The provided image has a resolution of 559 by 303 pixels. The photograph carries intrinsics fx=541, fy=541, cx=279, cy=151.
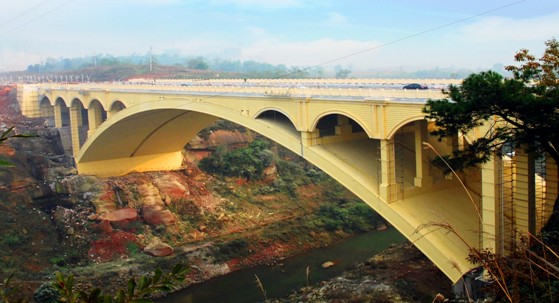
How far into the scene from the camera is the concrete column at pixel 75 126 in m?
33.2

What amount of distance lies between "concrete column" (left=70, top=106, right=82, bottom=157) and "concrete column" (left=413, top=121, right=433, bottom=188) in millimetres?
23867

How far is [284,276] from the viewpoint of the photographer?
23828mm

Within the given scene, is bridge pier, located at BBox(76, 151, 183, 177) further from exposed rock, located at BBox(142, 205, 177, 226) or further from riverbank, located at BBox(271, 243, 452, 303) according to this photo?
riverbank, located at BBox(271, 243, 452, 303)

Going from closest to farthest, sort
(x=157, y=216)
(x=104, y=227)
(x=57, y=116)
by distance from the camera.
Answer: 1. (x=104, y=227)
2. (x=157, y=216)
3. (x=57, y=116)

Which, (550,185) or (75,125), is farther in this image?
(75,125)

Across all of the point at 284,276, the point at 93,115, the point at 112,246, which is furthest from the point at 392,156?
the point at 93,115

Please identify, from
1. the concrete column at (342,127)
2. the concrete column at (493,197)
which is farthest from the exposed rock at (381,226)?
the concrete column at (493,197)

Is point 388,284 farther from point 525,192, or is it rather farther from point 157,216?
point 157,216

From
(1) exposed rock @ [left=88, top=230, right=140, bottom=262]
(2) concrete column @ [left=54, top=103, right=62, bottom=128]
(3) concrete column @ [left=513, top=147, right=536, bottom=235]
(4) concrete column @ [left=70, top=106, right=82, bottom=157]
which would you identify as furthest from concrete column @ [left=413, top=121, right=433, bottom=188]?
(2) concrete column @ [left=54, top=103, right=62, bottom=128]

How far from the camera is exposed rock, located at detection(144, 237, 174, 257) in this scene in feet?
84.4

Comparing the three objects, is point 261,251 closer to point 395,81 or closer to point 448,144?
point 395,81

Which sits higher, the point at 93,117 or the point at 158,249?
the point at 93,117

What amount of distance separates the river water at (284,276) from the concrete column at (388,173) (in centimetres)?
772

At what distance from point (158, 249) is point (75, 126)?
12.3m
